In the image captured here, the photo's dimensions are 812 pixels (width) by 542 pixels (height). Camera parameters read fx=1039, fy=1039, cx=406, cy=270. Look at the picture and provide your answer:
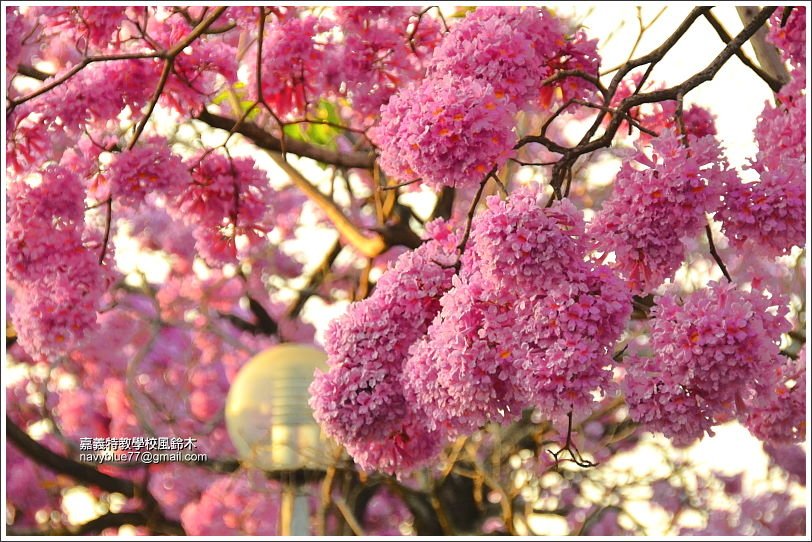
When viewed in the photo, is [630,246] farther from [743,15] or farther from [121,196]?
[121,196]

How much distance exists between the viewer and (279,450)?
13.5ft

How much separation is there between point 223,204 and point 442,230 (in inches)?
50.3

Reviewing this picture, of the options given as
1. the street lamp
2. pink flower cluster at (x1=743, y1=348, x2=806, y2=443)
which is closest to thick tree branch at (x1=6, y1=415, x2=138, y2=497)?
the street lamp

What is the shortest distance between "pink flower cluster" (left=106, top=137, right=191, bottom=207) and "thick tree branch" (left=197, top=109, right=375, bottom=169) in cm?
26

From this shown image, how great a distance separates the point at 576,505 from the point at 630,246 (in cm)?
425

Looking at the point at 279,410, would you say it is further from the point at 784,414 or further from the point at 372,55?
the point at 784,414

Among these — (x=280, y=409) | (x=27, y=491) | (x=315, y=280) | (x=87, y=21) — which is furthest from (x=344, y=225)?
(x=27, y=491)

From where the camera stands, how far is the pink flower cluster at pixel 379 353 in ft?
6.90

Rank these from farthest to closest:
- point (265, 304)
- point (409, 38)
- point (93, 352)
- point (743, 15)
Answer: point (265, 304), point (93, 352), point (409, 38), point (743, 15)

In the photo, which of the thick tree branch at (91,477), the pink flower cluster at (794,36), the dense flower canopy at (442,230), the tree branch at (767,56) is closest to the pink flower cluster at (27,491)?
Result: the dense flower canopy at (442,230)

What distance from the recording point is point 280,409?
3.99 m

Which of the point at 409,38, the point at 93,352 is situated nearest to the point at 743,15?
the point at 409,38

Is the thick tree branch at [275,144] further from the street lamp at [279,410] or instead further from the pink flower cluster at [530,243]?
the pink flower cluster at [530,243]

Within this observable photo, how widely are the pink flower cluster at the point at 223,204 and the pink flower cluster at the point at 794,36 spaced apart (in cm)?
164
